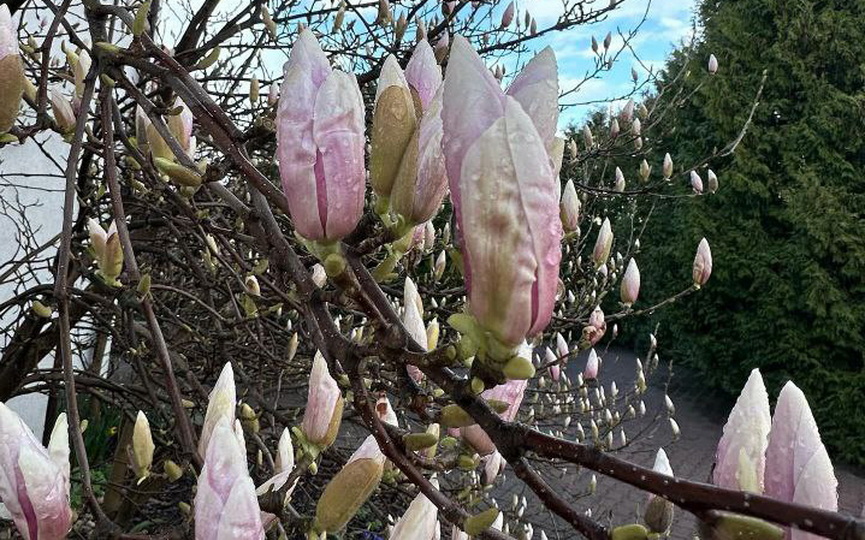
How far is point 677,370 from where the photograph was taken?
1070 cm

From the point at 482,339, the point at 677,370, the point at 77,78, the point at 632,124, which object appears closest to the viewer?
the point at 482,339

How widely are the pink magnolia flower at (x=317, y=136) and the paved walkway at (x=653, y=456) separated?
2.93m

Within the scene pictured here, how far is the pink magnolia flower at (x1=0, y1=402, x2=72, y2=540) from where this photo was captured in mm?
704

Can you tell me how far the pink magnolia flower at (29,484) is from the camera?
70cm

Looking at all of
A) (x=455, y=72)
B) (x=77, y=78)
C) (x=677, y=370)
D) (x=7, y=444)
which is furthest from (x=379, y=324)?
(x=677, y=370)

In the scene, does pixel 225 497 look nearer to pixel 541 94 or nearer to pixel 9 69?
pixel 541 94

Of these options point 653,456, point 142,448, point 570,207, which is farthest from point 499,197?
point 653,456

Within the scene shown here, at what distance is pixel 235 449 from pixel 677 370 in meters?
10.7

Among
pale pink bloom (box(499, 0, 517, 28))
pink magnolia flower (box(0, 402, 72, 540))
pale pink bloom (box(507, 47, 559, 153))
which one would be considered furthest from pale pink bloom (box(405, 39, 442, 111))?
pale pink bloom (box(499, 0, 517, 28))

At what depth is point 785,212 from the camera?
8062mm

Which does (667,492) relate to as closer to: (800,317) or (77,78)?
(77,78)

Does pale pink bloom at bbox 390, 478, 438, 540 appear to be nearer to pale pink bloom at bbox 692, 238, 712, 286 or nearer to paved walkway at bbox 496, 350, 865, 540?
pale pink bloom at bbox 692, 238, 712, 286

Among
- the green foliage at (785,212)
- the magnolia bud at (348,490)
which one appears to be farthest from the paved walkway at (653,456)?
the magnolia bud at (348,490)

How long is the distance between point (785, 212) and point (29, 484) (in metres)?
8.40
